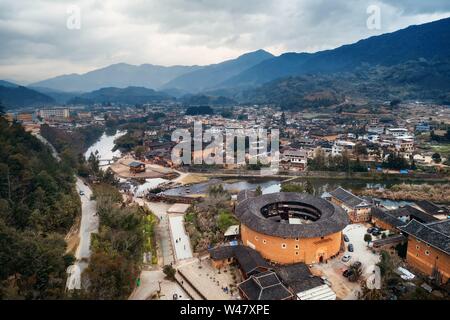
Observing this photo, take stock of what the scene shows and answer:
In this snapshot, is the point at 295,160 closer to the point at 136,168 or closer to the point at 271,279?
the point at 136,168

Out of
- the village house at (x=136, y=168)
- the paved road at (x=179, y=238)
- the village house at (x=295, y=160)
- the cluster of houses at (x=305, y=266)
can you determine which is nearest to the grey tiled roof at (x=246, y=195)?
the paved road at (x=179, y=238)

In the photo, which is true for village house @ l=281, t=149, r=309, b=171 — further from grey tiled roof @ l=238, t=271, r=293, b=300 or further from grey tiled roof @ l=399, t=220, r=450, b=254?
grey tiled roof @ l=238, t=271, r=293, b=300

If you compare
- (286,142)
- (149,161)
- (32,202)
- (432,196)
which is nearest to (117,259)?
(32,202)

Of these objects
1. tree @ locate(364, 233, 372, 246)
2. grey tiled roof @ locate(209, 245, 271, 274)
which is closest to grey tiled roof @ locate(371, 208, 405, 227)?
tree @ locate(364, 233, 372, 246)

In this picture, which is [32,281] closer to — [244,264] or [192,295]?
[192,295]

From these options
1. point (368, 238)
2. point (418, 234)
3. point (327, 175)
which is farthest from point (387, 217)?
point (327, 175)

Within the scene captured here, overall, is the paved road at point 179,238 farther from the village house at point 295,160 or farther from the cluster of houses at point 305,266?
the village house at point 295,160
